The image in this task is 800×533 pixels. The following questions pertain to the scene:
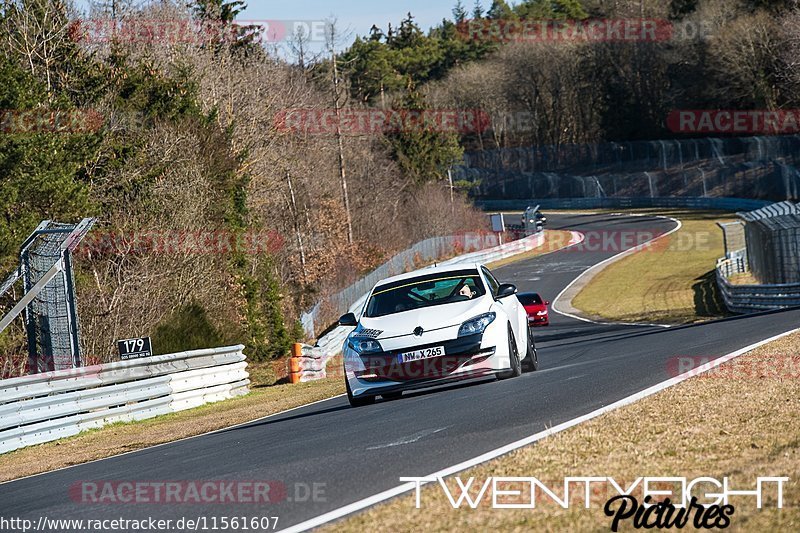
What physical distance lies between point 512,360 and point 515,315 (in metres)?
0.77

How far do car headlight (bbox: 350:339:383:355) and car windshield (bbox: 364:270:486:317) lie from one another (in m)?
0.69

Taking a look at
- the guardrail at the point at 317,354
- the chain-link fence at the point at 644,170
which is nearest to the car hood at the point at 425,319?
the guardrail at the point at 317,354

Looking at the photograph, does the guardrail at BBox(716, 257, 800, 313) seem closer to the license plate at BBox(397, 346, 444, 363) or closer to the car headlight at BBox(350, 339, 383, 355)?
the license plate at BBox(397, 346, 444, 363)

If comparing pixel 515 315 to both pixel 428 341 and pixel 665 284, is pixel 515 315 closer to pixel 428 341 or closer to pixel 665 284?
pixel 428 341

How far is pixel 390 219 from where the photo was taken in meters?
81.2

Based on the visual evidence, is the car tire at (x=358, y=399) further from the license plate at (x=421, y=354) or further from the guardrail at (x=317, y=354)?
the guardrail at (x=317, y=354)

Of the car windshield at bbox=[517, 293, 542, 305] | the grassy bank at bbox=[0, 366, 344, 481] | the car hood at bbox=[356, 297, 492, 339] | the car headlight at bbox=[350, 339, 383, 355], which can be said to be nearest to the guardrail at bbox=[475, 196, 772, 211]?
the car windshield at bbox=[517, 293, 542, 305]

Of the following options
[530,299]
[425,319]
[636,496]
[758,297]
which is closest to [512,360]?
[425,319]

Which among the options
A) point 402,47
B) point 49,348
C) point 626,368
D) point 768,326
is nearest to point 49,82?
point 49,348

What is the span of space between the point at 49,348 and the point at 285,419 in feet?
21.9

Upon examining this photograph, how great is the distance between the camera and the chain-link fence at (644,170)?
8694cm

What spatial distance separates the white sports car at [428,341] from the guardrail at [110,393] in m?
5.57

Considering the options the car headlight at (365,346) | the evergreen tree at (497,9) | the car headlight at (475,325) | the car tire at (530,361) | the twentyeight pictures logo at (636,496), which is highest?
the evergreen tree at (497,9)

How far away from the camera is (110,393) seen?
19.2 m
